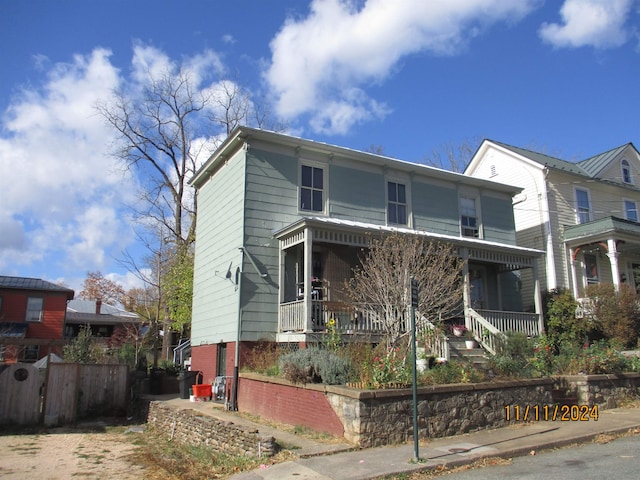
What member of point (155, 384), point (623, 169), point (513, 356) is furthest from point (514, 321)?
point (623, 169)

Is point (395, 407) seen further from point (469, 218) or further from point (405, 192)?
point (469, 218)

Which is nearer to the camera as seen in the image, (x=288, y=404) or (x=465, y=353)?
(x=288, y=404)

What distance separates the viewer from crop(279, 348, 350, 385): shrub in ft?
33.9

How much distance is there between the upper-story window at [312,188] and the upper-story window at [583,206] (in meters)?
14.1

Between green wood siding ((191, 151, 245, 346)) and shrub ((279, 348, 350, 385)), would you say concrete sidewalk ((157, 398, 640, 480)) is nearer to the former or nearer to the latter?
shrub ((279, 348, 350, 385))

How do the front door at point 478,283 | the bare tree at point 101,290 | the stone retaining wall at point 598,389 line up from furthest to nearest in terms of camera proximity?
the bare tree at point 101,290, the front door at point 478,283, the stone retaining wall at point 598,389

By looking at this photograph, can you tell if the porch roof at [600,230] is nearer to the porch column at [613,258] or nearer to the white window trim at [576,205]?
the porch column at [613,258]

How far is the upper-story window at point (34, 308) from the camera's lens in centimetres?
3288

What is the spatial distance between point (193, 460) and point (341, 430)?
3.76 metres

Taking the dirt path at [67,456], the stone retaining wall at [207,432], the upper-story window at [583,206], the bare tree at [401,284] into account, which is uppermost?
the upper-story window at [583,206]

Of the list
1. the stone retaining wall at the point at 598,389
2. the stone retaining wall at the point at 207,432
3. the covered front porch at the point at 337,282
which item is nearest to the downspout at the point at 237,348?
the stone retaining wall at the point at 207,432

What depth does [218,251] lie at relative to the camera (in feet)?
57.8

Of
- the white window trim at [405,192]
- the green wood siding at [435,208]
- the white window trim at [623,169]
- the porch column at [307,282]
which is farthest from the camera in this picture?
the white window trim at [623,169]

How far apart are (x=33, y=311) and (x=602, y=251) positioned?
107 feet
